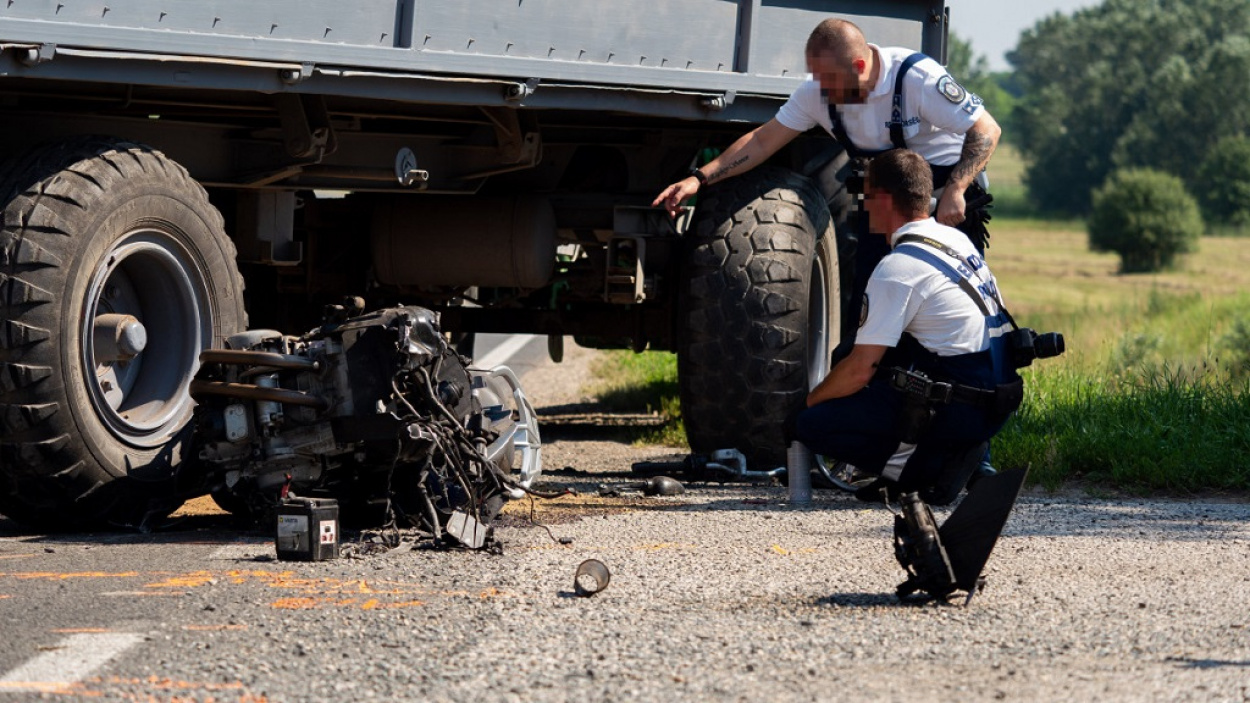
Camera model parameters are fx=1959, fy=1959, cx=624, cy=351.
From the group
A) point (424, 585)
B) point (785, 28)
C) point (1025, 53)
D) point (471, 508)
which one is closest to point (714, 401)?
point (785, 28)

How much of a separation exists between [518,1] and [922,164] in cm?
193

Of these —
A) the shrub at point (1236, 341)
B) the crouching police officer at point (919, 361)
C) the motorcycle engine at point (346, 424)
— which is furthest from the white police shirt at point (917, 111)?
the shrub at point (1236, 341)

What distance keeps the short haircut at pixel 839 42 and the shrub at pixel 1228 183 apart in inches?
3525

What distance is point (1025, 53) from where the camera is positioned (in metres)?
156

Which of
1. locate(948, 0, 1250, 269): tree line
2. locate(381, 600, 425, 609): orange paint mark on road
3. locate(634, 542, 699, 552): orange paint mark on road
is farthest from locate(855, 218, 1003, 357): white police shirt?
locate(948, 0, 1250, 269): tree line

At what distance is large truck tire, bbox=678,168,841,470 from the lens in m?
8.45

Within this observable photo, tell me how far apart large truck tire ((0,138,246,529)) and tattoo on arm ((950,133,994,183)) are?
9.23 feet

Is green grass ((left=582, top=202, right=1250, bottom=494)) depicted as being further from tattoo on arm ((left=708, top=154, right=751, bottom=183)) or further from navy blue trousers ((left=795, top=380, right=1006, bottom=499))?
tattoo on arm ((left=708, top=154, right=751, bottom=183))

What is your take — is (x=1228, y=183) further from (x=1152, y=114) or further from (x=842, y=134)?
(x=842, y=134)

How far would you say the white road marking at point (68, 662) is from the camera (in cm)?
427

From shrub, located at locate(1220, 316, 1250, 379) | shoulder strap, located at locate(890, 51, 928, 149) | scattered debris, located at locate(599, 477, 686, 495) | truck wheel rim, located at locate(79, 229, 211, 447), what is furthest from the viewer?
shrub, located at locate(1220, 316, 1250, 379)

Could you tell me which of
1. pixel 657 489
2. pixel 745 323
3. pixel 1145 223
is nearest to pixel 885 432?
pixel 657 489

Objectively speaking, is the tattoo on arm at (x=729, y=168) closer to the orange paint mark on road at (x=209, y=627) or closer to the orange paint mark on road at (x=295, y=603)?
the orange paint mark on road at (x=295, y=603)

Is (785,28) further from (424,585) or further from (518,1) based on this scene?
(424,585)
